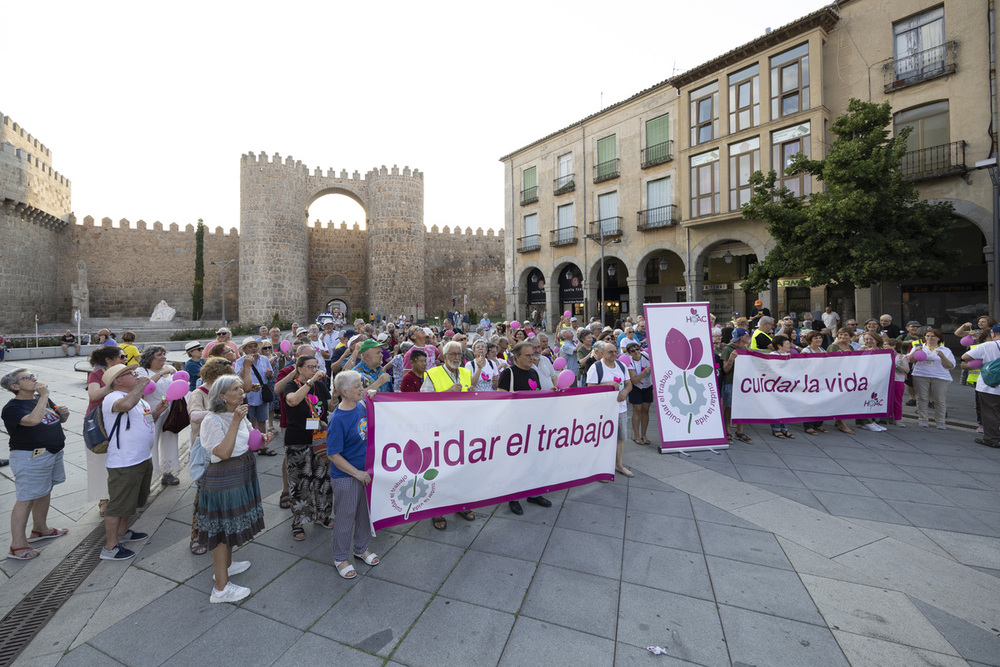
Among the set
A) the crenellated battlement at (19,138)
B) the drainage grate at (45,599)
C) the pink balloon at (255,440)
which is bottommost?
the drainage grate at (45,599)

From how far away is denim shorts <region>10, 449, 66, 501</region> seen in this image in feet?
11.9

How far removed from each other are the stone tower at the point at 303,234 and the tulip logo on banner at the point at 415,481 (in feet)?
100

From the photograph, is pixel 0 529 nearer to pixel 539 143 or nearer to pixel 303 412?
pixel 303 412

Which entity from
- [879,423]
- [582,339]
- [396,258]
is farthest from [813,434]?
[396,258]

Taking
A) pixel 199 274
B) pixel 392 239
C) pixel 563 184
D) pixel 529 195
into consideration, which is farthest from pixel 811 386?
pixel 199 274

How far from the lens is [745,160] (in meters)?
17.0

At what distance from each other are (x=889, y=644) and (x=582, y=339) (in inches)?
215

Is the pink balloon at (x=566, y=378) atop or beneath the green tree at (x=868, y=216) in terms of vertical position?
beneath

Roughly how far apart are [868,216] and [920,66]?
6630mm

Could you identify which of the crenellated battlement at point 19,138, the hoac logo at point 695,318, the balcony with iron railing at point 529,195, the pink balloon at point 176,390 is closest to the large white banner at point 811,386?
the hoac logo at point 695,318

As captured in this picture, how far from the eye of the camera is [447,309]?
40.0 metres

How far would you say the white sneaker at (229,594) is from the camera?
302 centimetres

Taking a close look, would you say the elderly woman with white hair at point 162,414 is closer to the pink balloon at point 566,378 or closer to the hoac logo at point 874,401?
the pink balloon at point 566,378

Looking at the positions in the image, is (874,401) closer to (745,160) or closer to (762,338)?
(762,338)
